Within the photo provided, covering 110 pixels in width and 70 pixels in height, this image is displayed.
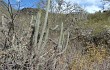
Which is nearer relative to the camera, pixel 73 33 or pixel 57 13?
pixel 73 33

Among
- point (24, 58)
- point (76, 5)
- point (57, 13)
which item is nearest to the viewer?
point (24, 58)

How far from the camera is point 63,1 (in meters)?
24.6

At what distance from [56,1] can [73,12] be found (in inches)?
58.0

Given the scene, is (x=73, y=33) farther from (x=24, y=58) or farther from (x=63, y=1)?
(x=24, y=58)

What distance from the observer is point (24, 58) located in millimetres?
7188

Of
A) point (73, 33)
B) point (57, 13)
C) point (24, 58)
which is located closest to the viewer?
point (24, 58)

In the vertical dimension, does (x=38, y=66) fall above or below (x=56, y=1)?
below

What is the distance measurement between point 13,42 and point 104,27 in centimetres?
1291

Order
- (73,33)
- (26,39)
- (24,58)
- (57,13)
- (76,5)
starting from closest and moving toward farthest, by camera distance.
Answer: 1. (24,58)
2. (26,39)
3. (73,33)
4. (57,13)
5. (76,5)

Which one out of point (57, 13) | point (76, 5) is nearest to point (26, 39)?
point (57, 13)

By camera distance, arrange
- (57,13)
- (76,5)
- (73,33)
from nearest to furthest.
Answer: (73,33) → (57,13) → (76,5)

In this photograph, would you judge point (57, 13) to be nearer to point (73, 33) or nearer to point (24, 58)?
point (73, 33)

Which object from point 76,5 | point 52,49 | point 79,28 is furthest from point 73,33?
point 52,49

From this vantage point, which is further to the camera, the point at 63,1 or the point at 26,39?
the point at 63,1
